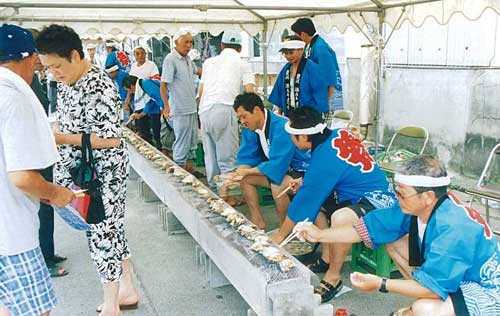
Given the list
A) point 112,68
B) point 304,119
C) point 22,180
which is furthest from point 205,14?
point 22,180

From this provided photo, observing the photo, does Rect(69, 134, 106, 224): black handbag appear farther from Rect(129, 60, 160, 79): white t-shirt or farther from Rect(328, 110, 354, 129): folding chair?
Rect(129, 60, 160, 79): white t-shirt

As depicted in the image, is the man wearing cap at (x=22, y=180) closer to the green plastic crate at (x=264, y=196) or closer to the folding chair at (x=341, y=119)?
the green plastic crate at (x=264, y=196)

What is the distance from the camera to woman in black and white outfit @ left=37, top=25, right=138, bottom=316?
2.23 meters

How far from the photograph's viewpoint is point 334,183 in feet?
9.11

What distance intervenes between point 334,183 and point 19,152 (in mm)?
1726

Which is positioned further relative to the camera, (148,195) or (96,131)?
(148,195)

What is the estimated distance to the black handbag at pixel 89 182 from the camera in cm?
226

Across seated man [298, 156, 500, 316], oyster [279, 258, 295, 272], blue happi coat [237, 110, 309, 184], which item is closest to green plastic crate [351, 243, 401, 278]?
blue happi coat [237, 110, 309, 184]

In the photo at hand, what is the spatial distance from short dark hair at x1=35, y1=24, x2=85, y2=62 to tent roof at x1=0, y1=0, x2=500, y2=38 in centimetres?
290

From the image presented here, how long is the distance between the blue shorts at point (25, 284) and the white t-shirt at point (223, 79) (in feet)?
8.33

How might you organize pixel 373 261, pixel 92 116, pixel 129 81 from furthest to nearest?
pixel 129 81 < pixel 373 261 < pixel 92 116

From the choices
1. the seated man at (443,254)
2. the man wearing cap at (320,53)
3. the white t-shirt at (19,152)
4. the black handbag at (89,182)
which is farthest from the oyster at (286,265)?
the man wearing cap at (320,53)

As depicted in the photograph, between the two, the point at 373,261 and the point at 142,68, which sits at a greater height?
the point at 142,68

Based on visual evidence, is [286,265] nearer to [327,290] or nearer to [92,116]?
[327,290]
